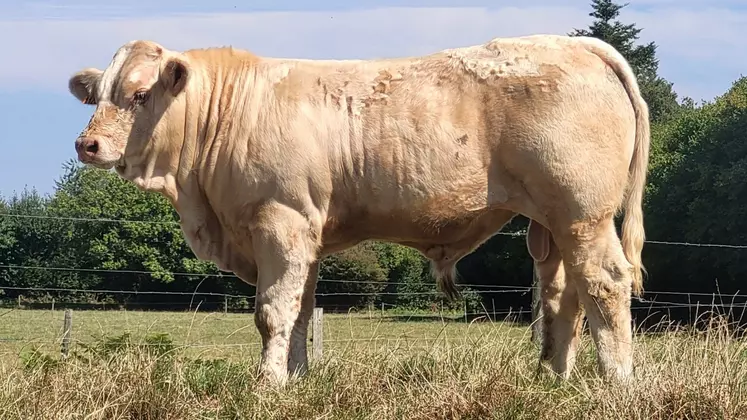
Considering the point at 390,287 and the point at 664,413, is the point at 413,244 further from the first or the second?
the point at 390,287

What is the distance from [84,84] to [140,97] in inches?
31.8

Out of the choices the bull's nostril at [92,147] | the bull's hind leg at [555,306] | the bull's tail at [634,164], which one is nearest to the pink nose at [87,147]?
the bull's nostril at [92,147]

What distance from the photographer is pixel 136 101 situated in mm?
6078

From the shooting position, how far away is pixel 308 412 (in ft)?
16.9

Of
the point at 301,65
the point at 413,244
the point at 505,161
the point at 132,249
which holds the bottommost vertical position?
the point at 132,249

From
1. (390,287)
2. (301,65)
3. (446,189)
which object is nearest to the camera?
(446,189)

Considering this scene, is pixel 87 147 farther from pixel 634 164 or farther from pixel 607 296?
pixel 634 164

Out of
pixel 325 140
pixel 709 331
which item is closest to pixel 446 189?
pixel 325 140

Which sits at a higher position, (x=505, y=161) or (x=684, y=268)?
(x=505, y=161)

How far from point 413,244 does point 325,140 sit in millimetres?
954

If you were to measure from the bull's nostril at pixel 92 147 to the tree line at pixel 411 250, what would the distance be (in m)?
11.6

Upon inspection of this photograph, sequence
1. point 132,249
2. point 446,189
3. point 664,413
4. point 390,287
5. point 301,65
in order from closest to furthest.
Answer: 1. point 664,413
2. point 446,189
3. point 301,65
4. point 390,287
5. point 132,249

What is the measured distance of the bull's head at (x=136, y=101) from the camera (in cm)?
602

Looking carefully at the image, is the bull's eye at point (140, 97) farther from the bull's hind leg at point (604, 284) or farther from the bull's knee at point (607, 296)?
the bull's knee at point (607, 296)
